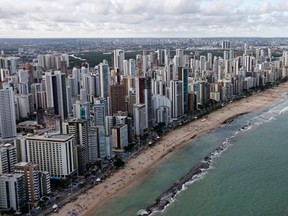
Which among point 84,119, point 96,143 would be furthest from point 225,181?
point 84,119

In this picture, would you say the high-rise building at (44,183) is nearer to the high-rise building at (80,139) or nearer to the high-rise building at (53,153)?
the high-rise building at (53,153)

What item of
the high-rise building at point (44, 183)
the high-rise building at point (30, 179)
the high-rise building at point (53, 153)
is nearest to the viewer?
the high-rise building at point (30, 179)

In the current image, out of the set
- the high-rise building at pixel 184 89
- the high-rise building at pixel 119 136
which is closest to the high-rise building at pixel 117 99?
the high-rise building at pixel 184 89

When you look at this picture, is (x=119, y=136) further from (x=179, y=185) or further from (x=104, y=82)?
(x=104, y=82)

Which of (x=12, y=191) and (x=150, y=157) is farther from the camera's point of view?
(x=150, y=157)

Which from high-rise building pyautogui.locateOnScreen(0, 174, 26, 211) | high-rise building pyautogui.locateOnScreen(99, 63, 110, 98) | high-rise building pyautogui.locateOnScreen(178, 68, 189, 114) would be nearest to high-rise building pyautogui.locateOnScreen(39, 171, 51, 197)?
high-rise building pyautogui.locateOnScreen(0, 174, 26, 211)
